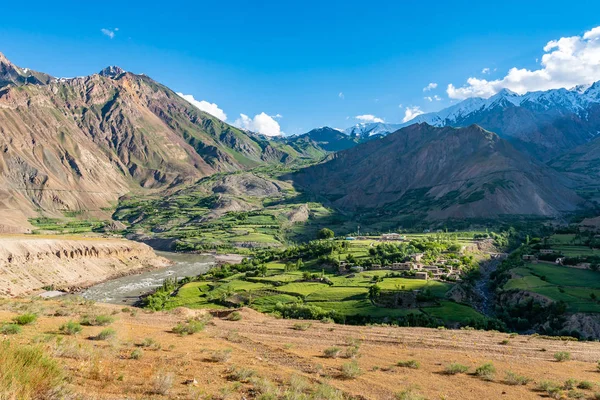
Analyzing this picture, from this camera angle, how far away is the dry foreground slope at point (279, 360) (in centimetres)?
1551

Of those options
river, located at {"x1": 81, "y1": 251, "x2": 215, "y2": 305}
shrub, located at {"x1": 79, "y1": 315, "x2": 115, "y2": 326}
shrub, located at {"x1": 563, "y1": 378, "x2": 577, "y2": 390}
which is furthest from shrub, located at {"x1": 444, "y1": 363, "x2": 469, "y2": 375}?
river, located at {"x1": 81, "y1": 251, "x2": 215, "y2": 305}

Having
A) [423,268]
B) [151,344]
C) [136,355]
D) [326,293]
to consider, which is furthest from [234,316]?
[423,268]

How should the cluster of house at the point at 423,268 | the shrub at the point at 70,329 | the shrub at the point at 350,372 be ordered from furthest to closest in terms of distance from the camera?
the cluster of house at the point at 423,268
the shrub at the point at 70,329
the shrub at the point at 350,372

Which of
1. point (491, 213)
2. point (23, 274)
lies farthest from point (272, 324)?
point (491, 213)

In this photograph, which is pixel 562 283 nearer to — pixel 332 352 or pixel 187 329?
pixel 332 352

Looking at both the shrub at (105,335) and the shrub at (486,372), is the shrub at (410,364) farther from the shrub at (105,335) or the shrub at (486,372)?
the shrub at (105,335)

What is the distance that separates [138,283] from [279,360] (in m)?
79.8

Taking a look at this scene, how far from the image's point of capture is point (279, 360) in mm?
21672

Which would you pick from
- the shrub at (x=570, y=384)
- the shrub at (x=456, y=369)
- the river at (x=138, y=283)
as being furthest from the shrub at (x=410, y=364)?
the river at (x=138, y=283)

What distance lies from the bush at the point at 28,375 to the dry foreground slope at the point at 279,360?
0.79 metres

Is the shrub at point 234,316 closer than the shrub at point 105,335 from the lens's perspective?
No

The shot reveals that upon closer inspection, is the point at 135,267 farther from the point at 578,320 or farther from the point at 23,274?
the point at 578,320

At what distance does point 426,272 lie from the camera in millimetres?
74188

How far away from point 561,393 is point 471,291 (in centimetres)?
5280
